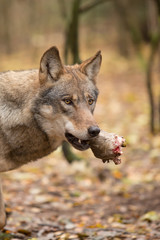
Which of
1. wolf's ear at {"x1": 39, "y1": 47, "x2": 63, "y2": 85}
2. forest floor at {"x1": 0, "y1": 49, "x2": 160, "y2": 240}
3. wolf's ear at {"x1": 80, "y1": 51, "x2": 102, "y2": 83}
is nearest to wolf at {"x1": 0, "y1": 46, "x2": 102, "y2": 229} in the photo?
wolf's ear at {"x1": 39, "y1": 47, "x2": 63, "y2": 85}

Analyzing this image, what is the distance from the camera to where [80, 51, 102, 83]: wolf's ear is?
4328mm

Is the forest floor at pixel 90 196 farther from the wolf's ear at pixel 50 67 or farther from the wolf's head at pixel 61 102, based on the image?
the wolf's ear at pixel 50 67

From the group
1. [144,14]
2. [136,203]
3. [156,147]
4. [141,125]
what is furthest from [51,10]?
[136,203]

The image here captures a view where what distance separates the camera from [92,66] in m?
4.40

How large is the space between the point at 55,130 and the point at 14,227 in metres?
1.57

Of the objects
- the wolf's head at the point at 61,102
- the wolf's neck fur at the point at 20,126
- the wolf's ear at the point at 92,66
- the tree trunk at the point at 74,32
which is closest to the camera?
the wolf's head at the point at 61,102

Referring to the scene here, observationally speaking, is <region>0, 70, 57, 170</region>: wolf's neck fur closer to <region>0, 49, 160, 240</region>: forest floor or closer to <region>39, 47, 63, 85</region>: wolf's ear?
<region>39, 47, 63, 85</region>: wolf's ear

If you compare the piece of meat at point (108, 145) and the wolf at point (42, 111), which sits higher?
the wolf at point (42, 111)

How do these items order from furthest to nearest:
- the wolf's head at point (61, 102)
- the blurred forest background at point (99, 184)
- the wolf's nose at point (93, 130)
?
the blurred forest background at point (99, 184) → the wolf's head at point (61, 102) → the wolf's nose at point (93, 130)

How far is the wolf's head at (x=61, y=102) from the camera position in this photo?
382 cm

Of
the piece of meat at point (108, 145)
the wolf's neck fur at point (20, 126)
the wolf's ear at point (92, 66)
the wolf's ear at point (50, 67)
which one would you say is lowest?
the piece of meat at point (108, 145)

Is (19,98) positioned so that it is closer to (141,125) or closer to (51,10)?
(141,125)

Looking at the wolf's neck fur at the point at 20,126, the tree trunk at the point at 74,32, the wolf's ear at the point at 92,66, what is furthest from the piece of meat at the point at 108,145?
the tree trunk at the point at 74,32

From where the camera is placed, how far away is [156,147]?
8.60 meters
